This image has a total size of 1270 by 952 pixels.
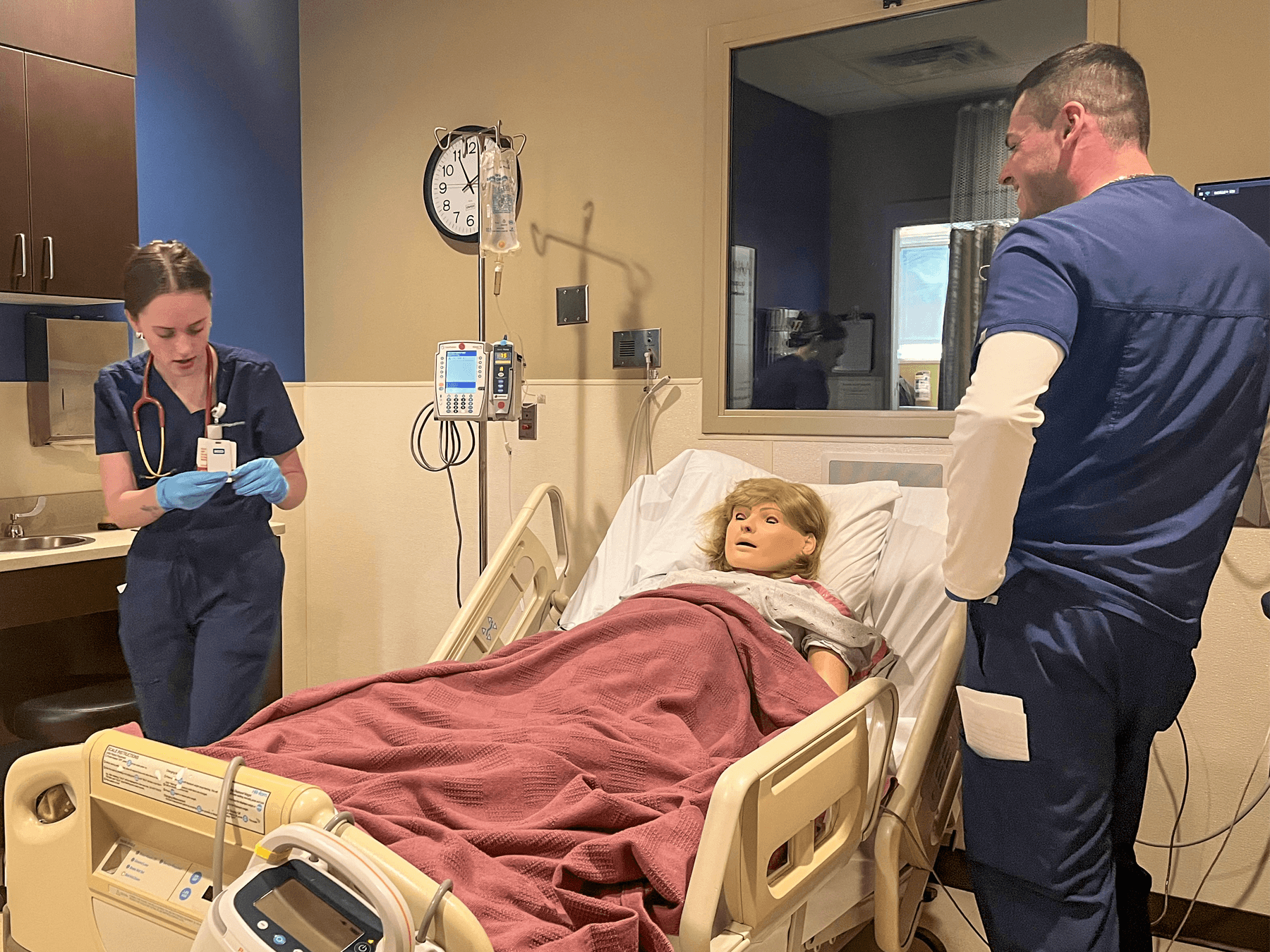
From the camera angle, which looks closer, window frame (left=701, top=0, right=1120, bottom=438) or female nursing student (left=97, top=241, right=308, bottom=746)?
female nursing student (left=97, top=241, right=308, bottom=746)

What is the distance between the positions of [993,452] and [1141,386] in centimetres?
26

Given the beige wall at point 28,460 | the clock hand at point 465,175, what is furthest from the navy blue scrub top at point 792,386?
the beige wall at point 28,460

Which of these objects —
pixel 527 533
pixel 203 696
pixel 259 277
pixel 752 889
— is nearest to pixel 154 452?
pixel 203 696

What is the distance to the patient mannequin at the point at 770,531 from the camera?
7.86ft

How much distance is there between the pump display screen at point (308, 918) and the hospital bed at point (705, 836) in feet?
0.25

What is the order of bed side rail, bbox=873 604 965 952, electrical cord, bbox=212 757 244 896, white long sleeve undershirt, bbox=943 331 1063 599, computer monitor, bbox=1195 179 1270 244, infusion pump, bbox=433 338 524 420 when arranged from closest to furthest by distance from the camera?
1. electrical cord, bbox=212 757 244 896
2. white long sleeve undershirt, bbox=943 331 1063 599
3. bed side rail, bbox=873 604 965 952
4. computer monitor, bbox=1195 179 1270 244
5. infusion pump, bbox=433 338 524 420

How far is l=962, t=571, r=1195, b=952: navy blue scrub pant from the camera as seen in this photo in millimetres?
1580

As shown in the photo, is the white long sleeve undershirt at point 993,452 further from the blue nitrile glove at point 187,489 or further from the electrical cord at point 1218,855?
the blue nitrile glove at point 187,489

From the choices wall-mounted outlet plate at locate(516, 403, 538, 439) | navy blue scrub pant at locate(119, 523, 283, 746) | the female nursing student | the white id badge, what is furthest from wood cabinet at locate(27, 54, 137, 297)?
wall-mounted outlet plate at locate(516, 403, 538, 439)

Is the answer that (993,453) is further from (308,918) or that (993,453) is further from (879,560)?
(308,918)

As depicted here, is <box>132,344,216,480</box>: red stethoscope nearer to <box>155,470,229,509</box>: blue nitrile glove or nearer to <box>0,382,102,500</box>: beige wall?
<box>155,470,229,509</box>: blue nitrile glove

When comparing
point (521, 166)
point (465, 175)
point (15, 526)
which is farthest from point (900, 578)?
point (15, 526)

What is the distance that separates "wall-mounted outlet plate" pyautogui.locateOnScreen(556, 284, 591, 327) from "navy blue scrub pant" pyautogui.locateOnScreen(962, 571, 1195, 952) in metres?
1.95

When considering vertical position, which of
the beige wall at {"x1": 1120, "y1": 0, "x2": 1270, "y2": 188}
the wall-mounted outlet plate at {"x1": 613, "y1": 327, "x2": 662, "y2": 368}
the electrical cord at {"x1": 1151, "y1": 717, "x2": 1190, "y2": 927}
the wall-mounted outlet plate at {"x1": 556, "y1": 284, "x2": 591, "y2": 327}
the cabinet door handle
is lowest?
the electrical cord at {"x1": 1151, "y1": 717, "x2": 1190, "y2": 927}
